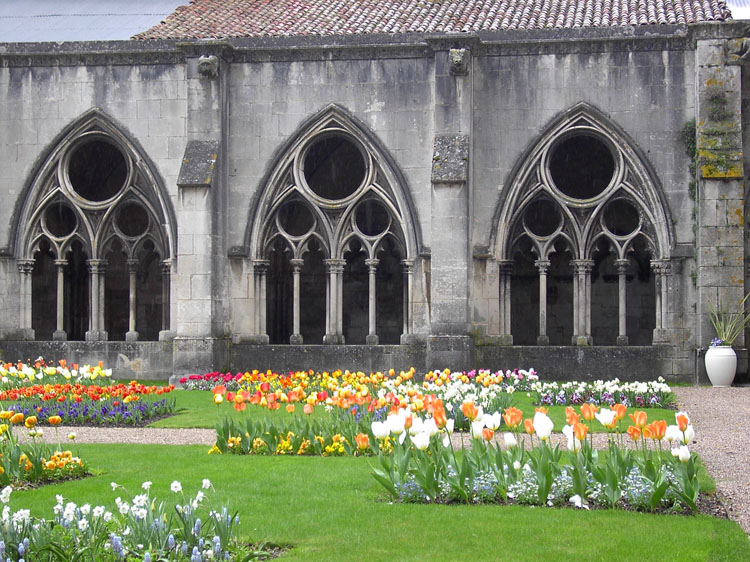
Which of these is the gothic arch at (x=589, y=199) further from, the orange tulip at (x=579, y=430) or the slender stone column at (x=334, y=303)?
the orange tulip at (x=579, y=430)

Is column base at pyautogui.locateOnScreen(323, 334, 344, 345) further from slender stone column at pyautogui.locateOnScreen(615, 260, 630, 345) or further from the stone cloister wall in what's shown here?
slender stone column at pyautogui.locateOnScreen(615, 260, 630, 345)

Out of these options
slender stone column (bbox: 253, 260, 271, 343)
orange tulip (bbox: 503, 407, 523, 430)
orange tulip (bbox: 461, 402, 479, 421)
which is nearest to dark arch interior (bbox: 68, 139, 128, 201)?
slender stone column (bbox: 253, 260, 271, 343)

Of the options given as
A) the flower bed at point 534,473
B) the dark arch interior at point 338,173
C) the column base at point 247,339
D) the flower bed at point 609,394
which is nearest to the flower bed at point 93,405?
the flower bed at point 609,394

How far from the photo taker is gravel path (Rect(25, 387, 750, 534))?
8698 mm

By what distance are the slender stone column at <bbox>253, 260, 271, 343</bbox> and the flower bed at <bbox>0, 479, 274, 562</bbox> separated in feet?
51.0

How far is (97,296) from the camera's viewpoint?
2228 cm

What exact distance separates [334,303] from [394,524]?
14.3 meters

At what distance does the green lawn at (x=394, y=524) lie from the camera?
21.8 feet

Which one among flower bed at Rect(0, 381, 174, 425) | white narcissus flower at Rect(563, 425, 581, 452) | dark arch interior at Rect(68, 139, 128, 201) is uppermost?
dark arch interior at Rect(68, 139, 128, 201)

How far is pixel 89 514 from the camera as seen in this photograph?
620cm

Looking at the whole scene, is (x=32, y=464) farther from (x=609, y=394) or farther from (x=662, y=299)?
(x=662, y=299)

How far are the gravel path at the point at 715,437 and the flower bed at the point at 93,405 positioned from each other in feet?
1.03

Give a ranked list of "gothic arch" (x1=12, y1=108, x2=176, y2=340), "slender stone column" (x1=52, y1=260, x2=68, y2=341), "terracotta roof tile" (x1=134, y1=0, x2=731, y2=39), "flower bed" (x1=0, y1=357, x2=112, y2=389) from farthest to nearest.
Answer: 1. "slender stone column" (x1=52, y1=260, x2=68, y2=341)
2. "gothic arch" (x1=12, y1=108, x2=176, y2=340)
3. "terracotta roof tile" (x1=134, y1=0, x2=731, y2=39)
4. "flower bed" (x1=0, y1=357, x2=112, y2=389)

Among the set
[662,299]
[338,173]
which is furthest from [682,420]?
[338,173]
